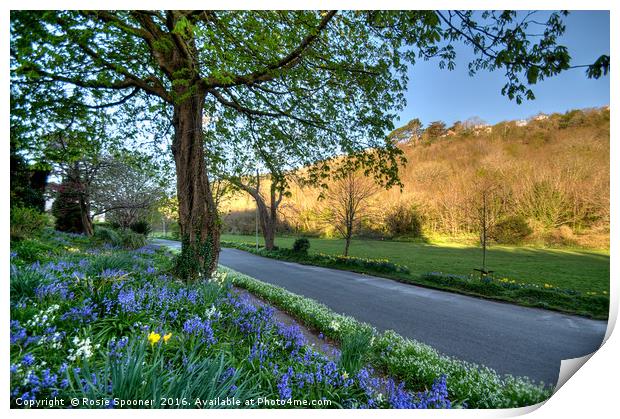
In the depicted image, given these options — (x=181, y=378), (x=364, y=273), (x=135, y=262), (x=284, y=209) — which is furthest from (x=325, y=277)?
(x=181, y=378)

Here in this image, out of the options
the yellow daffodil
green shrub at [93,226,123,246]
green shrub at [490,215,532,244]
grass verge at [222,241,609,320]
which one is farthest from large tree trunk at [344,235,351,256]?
green shrub at [93,226,123,246]

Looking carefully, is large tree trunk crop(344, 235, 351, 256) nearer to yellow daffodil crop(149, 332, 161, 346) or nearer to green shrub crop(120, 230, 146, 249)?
yellow daffodil crop(149, 332, 161, 346)

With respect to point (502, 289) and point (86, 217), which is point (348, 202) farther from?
point (86, 217)

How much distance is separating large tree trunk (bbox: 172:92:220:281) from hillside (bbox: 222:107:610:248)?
304cm

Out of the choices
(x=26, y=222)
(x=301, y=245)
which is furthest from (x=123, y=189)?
(x=301, y=245)

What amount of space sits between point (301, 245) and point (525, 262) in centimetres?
335

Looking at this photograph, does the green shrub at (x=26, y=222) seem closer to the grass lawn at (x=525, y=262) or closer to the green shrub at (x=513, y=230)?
the grass lawn at (x=525, y=262)

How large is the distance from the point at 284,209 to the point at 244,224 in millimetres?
1111

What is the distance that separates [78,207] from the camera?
15.0 feet

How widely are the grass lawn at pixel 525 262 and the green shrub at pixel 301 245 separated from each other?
5.30ft

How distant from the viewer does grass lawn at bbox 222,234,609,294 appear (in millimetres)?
2176

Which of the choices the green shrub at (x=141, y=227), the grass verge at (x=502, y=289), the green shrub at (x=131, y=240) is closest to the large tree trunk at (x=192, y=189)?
the grass verge at (x=502, y=289)
